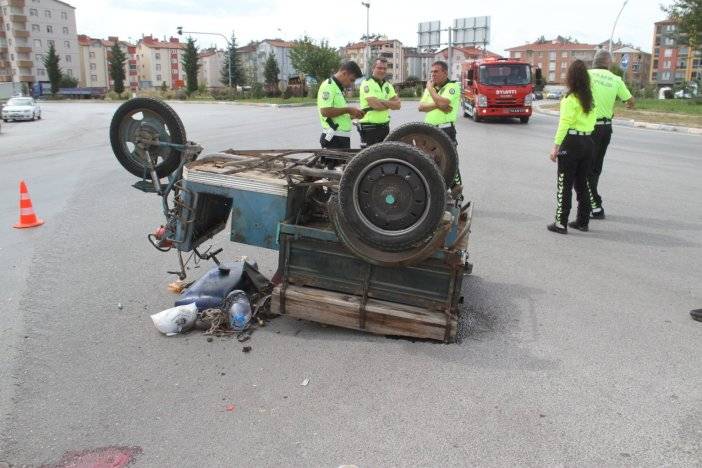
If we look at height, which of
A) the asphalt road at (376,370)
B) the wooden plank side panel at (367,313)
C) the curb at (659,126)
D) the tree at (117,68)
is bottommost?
the asphalt road at (376,370)

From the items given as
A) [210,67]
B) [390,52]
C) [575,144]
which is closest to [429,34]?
[575,144]

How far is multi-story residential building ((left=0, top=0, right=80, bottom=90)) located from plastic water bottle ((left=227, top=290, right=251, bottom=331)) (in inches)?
4166

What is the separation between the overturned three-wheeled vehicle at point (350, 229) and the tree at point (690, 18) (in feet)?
102

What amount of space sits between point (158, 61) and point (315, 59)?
7914 centimetres

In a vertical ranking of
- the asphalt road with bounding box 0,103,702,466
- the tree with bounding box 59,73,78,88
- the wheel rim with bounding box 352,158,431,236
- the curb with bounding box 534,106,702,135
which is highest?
the tree with bounding box 59,73,78,88

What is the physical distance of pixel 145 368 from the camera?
12.0ft

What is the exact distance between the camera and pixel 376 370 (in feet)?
11.9

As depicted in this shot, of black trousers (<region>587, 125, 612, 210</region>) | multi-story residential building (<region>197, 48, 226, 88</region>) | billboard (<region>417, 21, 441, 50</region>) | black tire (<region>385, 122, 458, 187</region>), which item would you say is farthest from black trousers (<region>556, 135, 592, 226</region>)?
multi-story residential building (<region>197, 48, 226, 88</region>)

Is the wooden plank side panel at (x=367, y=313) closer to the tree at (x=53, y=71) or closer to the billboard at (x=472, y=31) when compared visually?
the billboard at (x=472, y=31)

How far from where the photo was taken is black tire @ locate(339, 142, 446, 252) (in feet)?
12.2

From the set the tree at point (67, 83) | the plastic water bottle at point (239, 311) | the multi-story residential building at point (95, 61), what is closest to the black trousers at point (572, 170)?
the plastic water bottle at point (239, 311)

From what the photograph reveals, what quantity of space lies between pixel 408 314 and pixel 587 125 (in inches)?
158

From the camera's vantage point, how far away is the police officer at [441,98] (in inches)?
289

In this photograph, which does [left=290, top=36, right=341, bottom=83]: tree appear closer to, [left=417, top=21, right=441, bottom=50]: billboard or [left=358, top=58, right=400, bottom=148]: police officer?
[left=417, top=21, right=441, bottom=50]: billboard
